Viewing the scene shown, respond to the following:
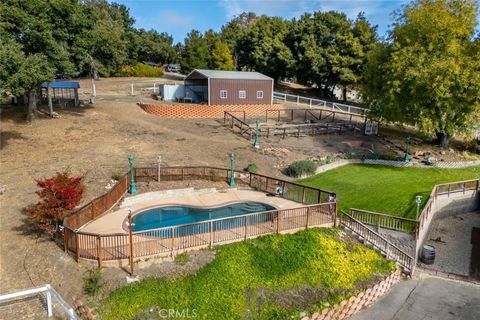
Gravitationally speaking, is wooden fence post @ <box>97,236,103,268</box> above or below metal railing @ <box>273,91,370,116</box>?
below

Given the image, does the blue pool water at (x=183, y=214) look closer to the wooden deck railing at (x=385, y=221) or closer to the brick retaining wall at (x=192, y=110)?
the wooden deck railing at (x=385, y=221)

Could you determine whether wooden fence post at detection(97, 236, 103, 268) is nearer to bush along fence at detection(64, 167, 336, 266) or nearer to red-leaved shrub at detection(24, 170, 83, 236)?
bush along fence at detection(64, 167, 336, 266)

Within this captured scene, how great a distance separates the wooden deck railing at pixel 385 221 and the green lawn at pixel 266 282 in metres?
2.56

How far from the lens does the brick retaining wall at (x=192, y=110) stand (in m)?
35.8

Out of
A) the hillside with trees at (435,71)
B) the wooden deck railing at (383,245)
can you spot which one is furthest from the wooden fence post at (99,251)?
the hillside with trees at (435,71)

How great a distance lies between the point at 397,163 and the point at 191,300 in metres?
21.8

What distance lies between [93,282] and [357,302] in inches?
352

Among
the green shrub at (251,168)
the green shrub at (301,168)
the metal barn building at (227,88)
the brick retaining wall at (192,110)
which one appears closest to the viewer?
the green shrub at (251,168)

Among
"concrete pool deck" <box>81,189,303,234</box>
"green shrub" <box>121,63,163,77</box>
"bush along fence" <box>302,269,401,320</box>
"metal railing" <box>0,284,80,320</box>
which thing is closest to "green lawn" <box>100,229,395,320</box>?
"bush along fence" <box>302,269,401,320</box>

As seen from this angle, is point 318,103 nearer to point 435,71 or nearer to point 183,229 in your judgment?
point 435,71

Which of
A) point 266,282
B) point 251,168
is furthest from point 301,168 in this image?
point 266,282

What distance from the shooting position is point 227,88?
39.6 metres

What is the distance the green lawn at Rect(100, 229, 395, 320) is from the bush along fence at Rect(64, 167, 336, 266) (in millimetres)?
568

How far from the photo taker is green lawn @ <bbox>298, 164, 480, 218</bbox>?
1972cm
